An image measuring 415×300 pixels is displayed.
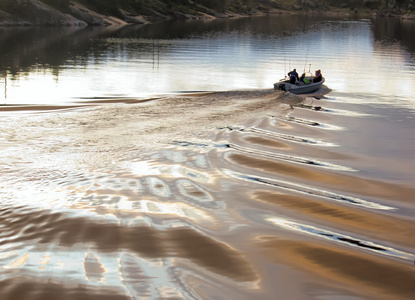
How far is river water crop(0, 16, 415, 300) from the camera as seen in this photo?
10.8 meters

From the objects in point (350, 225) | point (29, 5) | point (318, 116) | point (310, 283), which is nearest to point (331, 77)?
point (318, 116)

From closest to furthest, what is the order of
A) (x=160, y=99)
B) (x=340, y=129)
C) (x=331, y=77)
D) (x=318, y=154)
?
(x=318, y=154) → (x=340, y=129) → (x=160, y=99) → (x=331, y=77)

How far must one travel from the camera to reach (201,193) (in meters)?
16.0

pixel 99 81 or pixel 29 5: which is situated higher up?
pixel 29 5

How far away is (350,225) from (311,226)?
1.25 meters

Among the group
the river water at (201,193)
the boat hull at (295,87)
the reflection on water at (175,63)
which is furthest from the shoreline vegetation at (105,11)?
the boat hull at (295,87)

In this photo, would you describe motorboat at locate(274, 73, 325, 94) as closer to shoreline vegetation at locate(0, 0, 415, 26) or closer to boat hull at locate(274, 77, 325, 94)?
boat hull at locate(274, 77, 325, 94)

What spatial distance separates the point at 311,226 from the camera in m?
13.9

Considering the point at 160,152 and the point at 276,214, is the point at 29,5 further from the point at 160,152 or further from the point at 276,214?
the point at 276,214

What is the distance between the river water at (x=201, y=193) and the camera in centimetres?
1078

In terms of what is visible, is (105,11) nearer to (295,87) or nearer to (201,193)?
(295,87)

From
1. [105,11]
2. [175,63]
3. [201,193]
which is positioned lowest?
[201,193]

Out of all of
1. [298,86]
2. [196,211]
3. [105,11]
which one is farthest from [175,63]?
[105,11]

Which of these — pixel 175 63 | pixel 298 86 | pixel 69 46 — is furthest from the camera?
pixel 69 46
